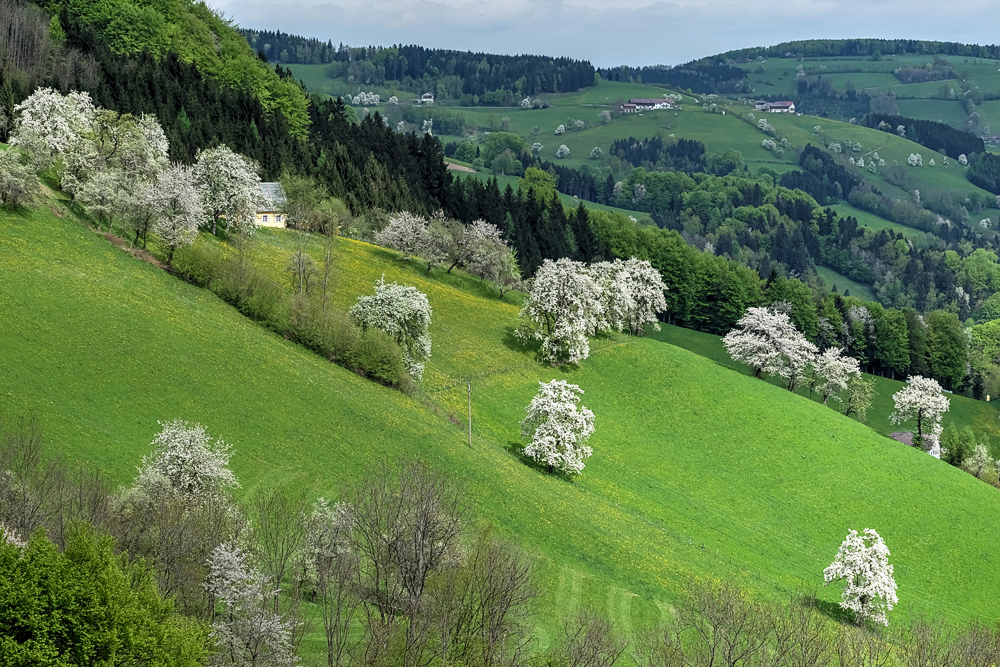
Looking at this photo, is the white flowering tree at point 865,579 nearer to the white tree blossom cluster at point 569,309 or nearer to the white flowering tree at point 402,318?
the white flowering tree at point 402,318

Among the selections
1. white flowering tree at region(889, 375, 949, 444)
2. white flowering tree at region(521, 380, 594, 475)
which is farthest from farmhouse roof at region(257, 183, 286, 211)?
white flowering tree at region(889, 375, 949, 444)

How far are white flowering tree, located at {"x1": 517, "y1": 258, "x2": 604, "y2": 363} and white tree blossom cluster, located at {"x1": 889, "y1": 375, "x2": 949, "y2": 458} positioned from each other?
168 ft

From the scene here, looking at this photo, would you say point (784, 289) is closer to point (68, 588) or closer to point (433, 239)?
point (433, 239)

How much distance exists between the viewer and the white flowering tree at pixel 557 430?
260 feet

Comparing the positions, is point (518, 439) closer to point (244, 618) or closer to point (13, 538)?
point (244, 618)

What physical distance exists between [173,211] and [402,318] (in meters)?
22.3

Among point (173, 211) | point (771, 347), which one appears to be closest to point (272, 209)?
point (173, 211)

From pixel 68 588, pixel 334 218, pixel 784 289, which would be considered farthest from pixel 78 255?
pixel 784 289

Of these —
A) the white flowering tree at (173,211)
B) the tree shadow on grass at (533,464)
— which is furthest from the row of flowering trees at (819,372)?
the white flowering tree at (173,211)

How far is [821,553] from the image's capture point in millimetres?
78812

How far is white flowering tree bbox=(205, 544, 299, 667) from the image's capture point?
3716cm

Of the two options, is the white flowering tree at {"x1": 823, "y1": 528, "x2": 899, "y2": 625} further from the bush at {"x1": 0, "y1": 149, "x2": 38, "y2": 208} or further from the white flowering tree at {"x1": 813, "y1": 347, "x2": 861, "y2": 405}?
the bush at {"x1": 0, "y1": 149, "x2": 38, "y2": 208}

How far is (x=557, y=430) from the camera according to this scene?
3130 inches

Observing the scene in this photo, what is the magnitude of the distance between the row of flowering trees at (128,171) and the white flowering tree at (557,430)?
111 ft
